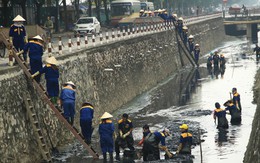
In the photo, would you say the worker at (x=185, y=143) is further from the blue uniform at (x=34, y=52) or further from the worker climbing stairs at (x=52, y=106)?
the blue uniform at (x=34, y=52)

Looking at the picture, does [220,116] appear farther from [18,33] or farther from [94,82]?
[18,33]

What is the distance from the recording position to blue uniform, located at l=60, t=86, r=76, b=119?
20344 mm

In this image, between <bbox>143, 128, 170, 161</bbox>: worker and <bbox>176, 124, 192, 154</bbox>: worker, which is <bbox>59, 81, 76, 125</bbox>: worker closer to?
<bbox>143, 128, 170, 161</bbox>: worker

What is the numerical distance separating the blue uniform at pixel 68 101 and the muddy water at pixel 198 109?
138 centimetres

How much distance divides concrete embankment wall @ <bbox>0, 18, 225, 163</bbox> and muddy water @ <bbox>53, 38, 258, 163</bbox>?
0.70 meters

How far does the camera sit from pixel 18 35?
862 inches

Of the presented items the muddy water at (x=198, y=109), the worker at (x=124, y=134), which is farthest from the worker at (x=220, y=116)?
the worker at (x=124, y=134)

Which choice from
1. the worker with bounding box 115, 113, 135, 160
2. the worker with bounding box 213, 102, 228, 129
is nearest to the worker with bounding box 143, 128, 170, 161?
the worker with bounding box 115, 113, 135, 160

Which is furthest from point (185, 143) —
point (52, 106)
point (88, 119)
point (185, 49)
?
point (185, 49)

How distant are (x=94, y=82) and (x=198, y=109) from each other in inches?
198

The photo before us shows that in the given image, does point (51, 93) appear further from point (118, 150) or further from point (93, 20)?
point (93, 20)

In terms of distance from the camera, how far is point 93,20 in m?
53.5

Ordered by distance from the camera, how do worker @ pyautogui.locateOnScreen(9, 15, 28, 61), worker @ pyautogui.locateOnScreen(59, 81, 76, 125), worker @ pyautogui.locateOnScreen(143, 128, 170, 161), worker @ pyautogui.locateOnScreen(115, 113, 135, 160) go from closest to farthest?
1. worker @ pyautogui.locateOnScreen(143, 128, 170, 161)
2. worker @ pyautogui.locateOnScreen(59, 81, 76, 125)
3. worker @ pyautogui.locateOnScreen(115, 113, 135, 160)
4. worker @ pyautogui.locateOnScreen(9, 15, 28, 61)

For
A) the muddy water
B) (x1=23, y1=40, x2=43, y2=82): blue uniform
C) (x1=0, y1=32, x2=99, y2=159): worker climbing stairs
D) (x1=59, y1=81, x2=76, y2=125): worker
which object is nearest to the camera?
(x1=0, y1=32, x2=99, y2=159): worker climbing stairs
